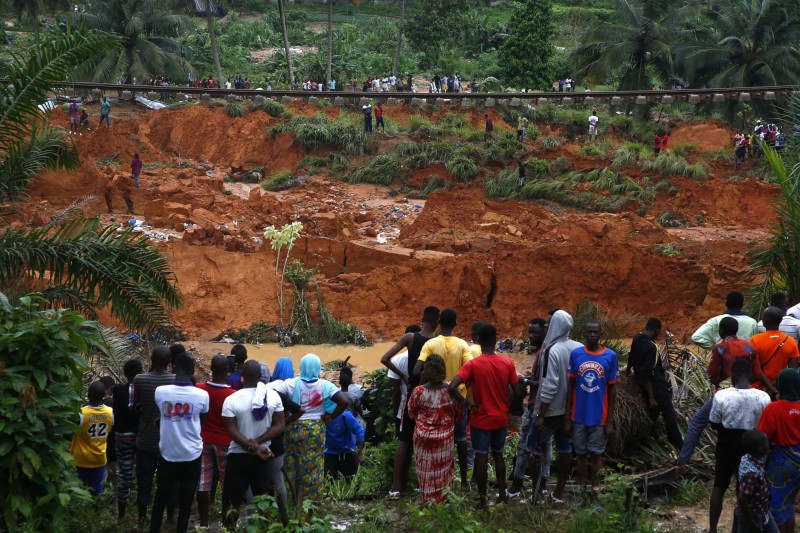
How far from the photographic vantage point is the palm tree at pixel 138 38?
1468 inches

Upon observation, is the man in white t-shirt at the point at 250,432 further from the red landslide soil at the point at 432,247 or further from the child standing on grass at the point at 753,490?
→ the red landslide soil at the point at 432,247

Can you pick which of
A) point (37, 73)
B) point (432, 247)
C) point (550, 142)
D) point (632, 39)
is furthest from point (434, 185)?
point (37, 73)

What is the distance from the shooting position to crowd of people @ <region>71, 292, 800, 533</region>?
673 centimetres

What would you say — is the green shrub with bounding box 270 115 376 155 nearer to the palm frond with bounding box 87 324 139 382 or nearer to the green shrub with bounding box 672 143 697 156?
the green shrub with bounding box 672 143 697 156

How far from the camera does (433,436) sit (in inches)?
287

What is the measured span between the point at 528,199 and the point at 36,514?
22492mm

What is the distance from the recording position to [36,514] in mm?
6383

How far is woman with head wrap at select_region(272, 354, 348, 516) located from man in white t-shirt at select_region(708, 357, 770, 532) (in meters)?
2.72

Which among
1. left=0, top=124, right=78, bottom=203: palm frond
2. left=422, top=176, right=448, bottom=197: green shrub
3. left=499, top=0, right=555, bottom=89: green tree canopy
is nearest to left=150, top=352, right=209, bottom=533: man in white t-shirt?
left=0, top=124, right=78, bottom=203: palm frond

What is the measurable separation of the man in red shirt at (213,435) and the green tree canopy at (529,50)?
108 ft

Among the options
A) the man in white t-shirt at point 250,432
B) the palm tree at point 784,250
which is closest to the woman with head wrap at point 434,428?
the man in white t-shirt at point 250,432

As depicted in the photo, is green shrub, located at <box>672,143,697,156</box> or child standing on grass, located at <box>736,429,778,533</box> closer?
child standing on grass, located at <box>736,429,778,533</box>

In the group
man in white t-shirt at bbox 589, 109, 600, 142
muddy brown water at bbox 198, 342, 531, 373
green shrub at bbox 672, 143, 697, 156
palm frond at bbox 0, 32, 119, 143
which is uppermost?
man in white t-shirt at bbox 589, 109, 600, 142

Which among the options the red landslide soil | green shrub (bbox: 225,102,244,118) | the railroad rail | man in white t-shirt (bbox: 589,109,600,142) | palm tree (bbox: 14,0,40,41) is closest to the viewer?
the red landslide soil
